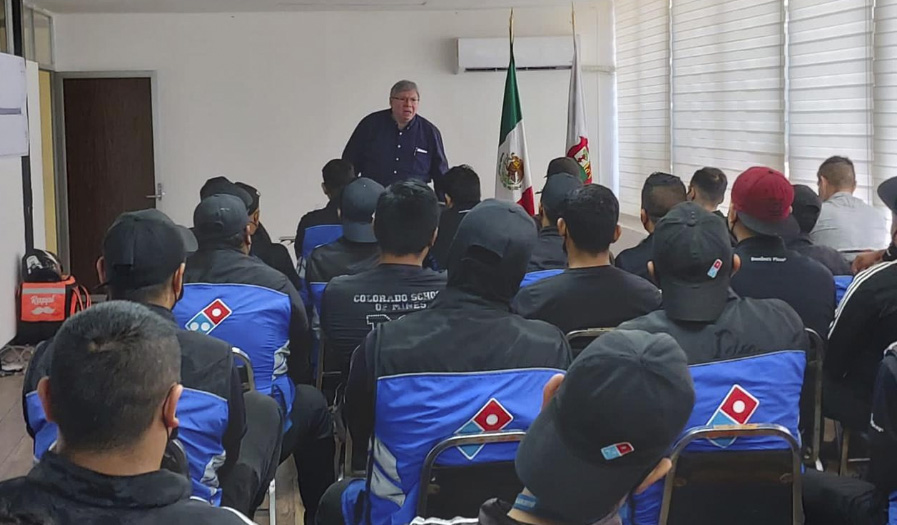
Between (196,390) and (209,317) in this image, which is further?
(209,317)

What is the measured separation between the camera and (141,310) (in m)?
1.37

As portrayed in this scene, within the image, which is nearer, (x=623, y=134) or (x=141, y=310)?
(x=141, y=310)

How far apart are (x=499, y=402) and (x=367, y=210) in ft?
6.98

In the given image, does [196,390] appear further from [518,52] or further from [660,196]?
[518,52]

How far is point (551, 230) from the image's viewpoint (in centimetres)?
425

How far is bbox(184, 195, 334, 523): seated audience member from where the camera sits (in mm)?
3188

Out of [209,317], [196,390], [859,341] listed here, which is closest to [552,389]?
[196,390]

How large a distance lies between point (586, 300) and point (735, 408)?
31.5 inches

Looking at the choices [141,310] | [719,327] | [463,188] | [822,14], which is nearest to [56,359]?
[141,310]

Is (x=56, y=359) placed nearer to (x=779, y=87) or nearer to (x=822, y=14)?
(x=822, y=14)

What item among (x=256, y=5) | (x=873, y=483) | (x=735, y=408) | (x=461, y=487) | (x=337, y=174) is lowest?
(x=873, y=483)

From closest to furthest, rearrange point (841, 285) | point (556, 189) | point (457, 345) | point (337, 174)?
point (457, 345) < point (841, 285) < point (556, 189) < point (337, 174)

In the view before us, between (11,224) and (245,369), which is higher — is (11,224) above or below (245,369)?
above

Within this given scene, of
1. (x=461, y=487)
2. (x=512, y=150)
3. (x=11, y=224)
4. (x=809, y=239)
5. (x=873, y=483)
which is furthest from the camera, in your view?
(x=512, y=150)
